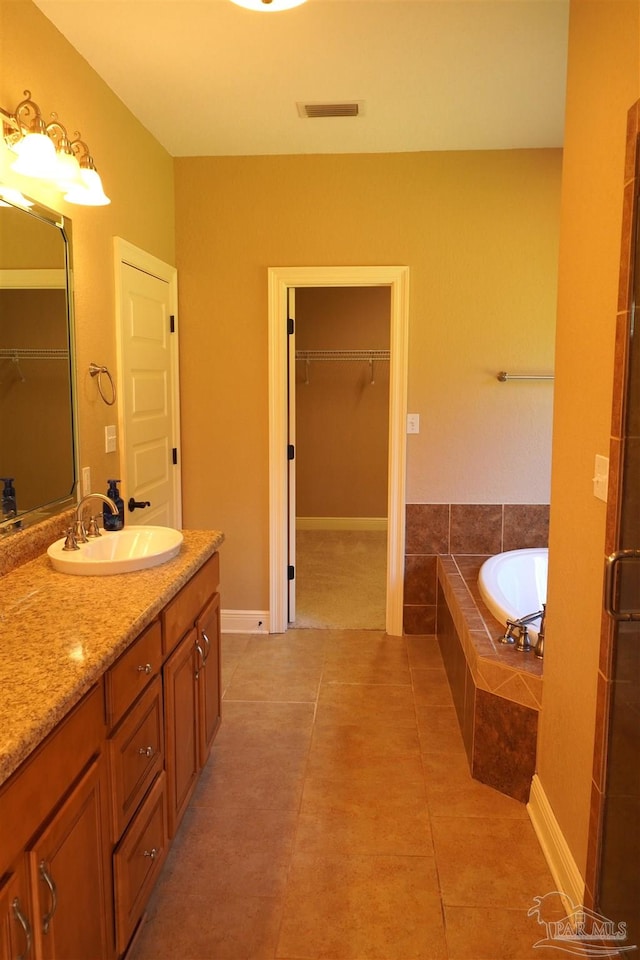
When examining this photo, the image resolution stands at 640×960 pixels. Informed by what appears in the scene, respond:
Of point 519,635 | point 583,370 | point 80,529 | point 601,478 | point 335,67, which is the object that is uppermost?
point 335,67

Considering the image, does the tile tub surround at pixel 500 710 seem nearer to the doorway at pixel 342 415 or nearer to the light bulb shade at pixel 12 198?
the light bulb shade at pixel 12 198

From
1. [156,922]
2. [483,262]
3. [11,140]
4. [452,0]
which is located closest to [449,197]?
[483,262]

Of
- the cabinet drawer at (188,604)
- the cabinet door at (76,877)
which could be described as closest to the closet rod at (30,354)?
the cabinet drawer at (188,604)

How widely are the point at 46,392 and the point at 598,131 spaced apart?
6.08 ft

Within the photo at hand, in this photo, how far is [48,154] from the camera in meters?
2.04

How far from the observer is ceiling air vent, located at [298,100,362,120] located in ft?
9.94

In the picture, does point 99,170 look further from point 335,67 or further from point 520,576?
point 520,576

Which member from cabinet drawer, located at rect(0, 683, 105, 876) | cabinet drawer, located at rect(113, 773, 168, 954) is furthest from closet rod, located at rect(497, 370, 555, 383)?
cabinet drawer, located at rect(0, 683, 105, 876)

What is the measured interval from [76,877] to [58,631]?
19.9 inches

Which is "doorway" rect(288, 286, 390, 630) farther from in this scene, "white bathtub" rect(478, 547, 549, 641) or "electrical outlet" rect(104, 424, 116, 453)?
"electrical outlet" rect(104, 424, 116, 453)

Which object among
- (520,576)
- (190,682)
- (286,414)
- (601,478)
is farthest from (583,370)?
(286,414)

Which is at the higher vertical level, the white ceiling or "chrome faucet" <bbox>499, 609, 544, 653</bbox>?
the white ceiling

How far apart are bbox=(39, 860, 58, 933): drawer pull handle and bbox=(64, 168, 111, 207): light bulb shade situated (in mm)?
2010

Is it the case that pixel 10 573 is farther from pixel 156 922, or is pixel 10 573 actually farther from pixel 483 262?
pixel 483 262
